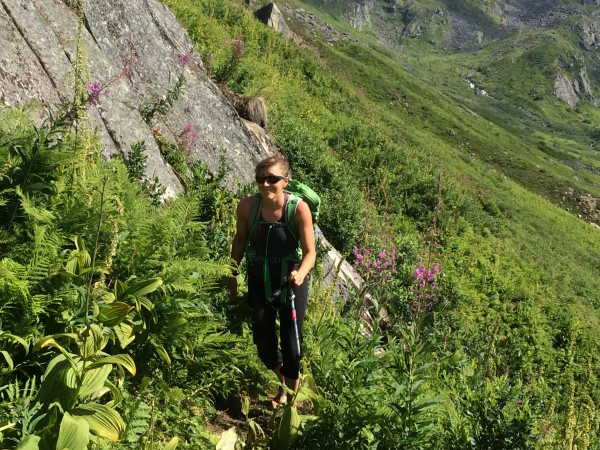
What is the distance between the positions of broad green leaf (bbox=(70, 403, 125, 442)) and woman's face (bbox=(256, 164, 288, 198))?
1.97 m

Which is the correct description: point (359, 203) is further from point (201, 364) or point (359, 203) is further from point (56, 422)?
point (56, 422)

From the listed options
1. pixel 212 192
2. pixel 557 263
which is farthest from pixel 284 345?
pixel 557 263

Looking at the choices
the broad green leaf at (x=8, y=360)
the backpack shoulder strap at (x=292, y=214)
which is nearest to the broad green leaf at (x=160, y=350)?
the broad green leaf at (x=8, y=360)

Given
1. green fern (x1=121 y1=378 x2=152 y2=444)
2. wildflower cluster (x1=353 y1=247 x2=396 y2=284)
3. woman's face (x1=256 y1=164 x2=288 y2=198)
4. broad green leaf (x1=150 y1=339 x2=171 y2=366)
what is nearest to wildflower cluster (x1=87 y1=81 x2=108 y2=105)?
woman's face (x1=256 y1=164 x2=288 y2=198)

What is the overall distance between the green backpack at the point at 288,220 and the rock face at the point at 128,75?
2.44 meters

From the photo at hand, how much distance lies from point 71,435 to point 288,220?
2148mm

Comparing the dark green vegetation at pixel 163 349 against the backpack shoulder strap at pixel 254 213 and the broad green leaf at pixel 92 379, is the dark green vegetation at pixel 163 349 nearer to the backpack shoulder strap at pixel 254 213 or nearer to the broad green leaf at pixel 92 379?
the broad green leaf at pixel 92 379

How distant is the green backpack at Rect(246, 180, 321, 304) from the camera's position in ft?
12.7

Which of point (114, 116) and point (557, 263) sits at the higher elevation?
point (114, 116)

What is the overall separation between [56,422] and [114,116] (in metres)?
5.06

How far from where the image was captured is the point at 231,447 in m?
3.29

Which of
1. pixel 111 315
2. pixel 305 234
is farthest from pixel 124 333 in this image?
pixel 305 234

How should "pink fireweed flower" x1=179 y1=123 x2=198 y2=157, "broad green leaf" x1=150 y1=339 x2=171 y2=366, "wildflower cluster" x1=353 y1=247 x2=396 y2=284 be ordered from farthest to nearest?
"pink fireweed flower" x1=179 y1=123 x2=198 y2=157 → "wildflower cluster" x1=353 y1=247 x2=396 y2=284 → "broad green leaf" x1=150 y1=339 x2=171 y2=366

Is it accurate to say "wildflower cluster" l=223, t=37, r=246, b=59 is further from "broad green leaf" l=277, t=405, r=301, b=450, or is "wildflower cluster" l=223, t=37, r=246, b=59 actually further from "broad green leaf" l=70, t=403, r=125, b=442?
"broad green leaf" l=70, t=403, r=125, b=442
